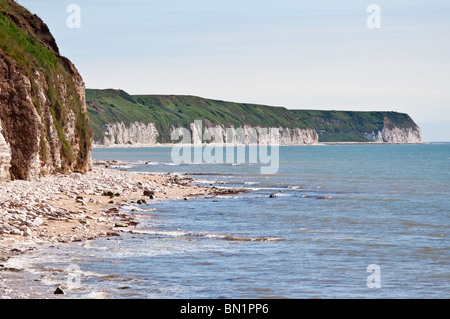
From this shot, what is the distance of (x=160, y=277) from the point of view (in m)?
17.0

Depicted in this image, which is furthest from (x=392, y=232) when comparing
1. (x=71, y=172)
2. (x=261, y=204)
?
(x=71, y=172)

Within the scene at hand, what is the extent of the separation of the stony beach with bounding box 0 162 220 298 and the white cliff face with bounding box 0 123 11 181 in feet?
2.00

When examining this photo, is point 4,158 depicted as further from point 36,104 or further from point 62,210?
point 36,104

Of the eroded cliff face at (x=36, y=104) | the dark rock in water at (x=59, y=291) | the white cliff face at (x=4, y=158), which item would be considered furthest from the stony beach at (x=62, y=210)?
the eroded cliff face at (x=36, y=104)

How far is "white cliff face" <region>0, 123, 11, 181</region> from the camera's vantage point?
31891 millimetres

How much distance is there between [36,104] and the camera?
129 ft

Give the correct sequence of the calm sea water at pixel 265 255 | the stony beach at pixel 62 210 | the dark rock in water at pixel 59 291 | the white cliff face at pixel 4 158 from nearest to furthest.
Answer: the dark rock in water at pixel 59 291
the calm sea water at pixel 265 255
the stony beach at pixel 62 210
the white cliff face at pixel 4 158

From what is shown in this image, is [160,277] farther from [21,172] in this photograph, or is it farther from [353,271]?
[21,172]

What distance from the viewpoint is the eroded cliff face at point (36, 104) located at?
35031mm

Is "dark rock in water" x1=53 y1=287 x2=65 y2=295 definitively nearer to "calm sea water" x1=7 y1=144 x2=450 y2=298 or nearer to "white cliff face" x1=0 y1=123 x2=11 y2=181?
"calm sea water" x1=7 y1=144 x2=450 y2=298

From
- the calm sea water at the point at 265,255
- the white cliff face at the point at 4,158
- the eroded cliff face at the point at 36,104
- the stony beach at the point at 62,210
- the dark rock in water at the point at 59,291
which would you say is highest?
the eroded cliff face at the point at 36,104

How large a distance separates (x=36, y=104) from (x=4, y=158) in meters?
7.83

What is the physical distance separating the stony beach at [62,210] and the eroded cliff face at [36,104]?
5.07 ft

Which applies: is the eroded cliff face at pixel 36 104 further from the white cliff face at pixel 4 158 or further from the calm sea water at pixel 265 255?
the calm sea water at pixel 265 255
